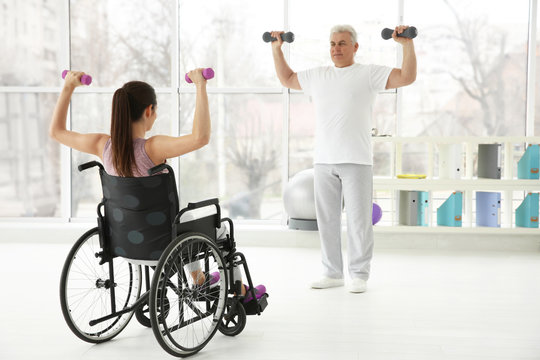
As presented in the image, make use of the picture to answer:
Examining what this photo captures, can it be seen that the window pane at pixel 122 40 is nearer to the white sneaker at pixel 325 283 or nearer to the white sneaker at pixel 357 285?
the white sneaker at pixel 325 283

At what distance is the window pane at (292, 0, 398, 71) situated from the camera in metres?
5.08

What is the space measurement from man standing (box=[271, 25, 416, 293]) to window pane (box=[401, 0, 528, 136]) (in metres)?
1.90

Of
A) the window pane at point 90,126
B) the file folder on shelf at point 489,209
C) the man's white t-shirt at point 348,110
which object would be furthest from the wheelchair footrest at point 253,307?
the window pane at point 90,126

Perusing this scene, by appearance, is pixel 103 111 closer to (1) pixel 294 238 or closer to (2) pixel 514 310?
(1) pixel 294 238

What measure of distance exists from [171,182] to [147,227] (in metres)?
0.18

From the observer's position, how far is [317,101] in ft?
11.0

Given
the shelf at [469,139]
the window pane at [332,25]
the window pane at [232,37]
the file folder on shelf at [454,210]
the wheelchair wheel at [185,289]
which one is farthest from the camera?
the window pane at [232,37]

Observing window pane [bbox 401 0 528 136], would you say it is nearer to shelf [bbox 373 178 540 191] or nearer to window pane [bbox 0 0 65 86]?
shelf [bbox 373 178 540 191]

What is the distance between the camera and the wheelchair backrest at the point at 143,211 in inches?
86.4

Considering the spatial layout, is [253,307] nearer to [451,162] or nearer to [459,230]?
[459,230]

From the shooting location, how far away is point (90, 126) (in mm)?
5297

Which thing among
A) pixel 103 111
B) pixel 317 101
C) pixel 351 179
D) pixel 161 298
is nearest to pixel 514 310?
pixel 351 179

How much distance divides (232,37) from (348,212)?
7.99 feet

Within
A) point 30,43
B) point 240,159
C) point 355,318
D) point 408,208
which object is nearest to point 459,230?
point 408,208
